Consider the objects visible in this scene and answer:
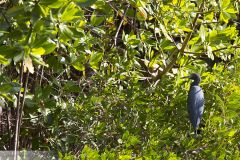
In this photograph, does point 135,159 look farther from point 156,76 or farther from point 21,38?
point 156,76

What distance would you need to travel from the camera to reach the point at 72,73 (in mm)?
4027

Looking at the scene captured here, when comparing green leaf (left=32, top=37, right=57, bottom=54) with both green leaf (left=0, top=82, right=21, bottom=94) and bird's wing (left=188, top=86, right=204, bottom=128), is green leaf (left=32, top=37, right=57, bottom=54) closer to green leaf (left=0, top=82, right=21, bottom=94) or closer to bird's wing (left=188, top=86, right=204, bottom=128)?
green leaf (left=0, top=82, right=21, bottom=94)

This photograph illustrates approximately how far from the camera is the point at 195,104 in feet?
10.00

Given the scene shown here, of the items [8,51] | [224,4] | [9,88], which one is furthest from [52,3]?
[224,4]

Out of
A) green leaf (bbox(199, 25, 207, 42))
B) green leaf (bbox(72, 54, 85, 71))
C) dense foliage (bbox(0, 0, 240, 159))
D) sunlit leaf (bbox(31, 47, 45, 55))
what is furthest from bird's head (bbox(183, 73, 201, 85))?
sunlit leaf (bbox(31, 47, 45, 55))

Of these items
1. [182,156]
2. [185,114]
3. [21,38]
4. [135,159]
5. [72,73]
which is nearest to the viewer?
[21,38]

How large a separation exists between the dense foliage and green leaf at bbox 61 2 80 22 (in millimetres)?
58

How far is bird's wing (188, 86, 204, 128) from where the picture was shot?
3.06 m

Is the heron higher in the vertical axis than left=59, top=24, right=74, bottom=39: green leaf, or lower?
lower

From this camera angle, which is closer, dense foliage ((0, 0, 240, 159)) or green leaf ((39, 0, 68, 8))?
green leaf ((39, 0, 68, 8))

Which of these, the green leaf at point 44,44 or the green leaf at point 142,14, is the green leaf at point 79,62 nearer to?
the green leaf at point 142,14

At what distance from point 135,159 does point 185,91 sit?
0.80 metres

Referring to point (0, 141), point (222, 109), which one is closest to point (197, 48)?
point (222, 109)

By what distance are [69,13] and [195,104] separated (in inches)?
37.6
